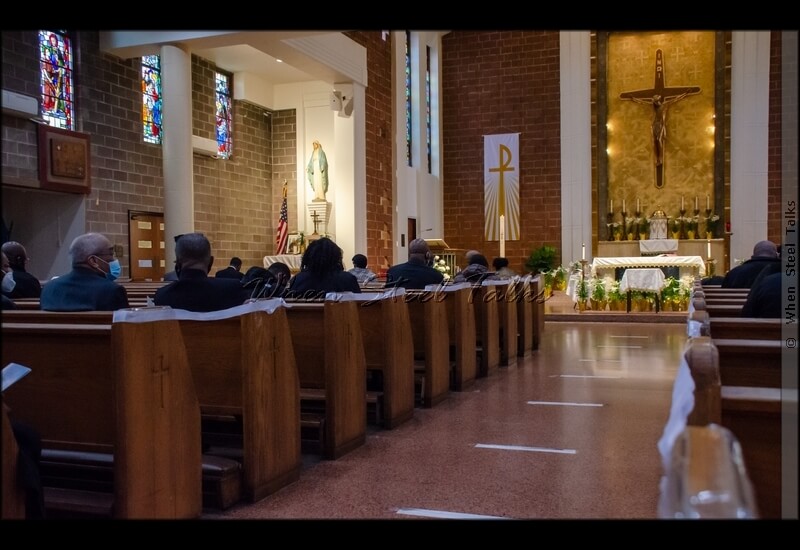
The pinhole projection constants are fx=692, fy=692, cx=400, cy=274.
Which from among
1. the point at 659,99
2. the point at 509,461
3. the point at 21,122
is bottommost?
the point at 509,461

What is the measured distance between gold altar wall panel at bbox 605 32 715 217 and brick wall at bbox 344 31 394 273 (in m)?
5.14

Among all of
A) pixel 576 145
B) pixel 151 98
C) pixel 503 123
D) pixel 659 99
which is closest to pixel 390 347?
pixel 151 98

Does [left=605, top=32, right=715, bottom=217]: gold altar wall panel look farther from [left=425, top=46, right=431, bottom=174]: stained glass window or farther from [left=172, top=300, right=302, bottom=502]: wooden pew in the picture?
[left=172, top=300, right=302, bottom=502]: wooden pew

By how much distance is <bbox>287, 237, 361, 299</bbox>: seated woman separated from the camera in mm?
4484

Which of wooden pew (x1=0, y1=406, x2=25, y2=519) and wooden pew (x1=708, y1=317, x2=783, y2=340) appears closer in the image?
wooden pew (x1=0, y1=406, x2=25, y2=519)

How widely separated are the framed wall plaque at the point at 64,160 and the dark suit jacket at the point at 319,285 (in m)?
6.12

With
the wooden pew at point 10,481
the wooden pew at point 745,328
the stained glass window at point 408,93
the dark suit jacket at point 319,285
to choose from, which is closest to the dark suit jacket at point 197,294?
the dark suit jacket at point 319,285

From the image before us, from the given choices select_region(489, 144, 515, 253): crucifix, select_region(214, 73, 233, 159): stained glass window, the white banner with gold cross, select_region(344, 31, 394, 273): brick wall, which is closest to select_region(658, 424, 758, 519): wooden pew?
select_region(344, 31, 394, 273): brick wall

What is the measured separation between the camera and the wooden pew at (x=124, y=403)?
225cm

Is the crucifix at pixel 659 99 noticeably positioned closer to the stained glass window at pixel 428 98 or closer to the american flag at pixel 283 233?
the stained glass window at pixel 428 98

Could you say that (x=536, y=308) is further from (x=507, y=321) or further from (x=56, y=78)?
(x=56, y=78)

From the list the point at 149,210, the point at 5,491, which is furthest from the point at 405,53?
the point at 5,491

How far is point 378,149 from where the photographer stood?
1388 centimetres

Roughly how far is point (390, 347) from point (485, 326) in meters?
2.07
